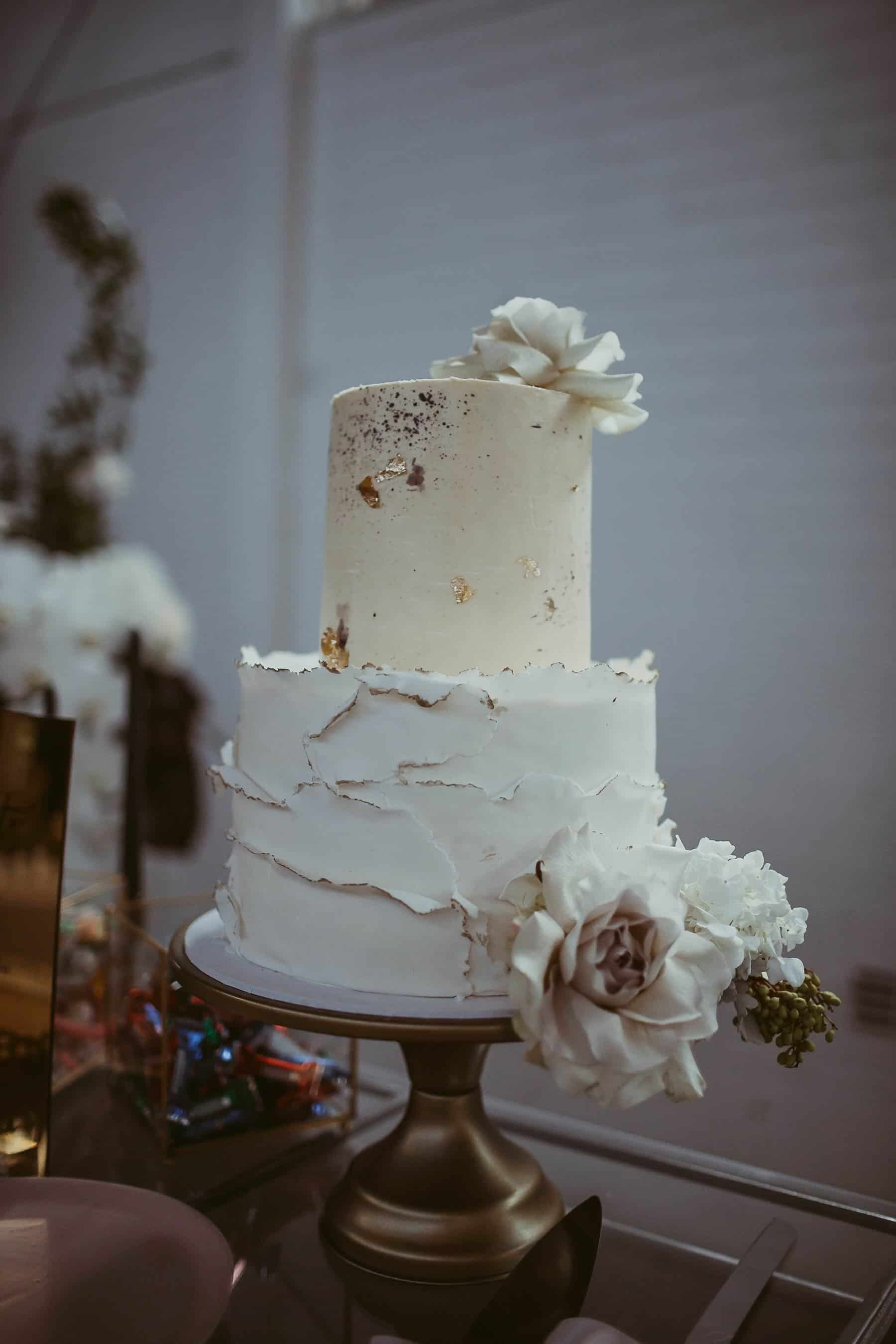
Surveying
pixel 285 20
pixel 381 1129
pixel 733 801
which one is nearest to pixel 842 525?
pixel 733 801

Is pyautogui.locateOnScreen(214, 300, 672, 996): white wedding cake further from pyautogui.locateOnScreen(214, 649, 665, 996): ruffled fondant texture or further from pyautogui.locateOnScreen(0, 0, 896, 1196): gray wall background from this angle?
pyautogui.locateOnScreen(0, 0, 896, 1196): gray wall background

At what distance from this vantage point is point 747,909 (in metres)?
0.75

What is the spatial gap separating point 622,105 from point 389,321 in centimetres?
49

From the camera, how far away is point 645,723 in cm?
88

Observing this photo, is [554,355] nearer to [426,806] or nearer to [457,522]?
[457,522]

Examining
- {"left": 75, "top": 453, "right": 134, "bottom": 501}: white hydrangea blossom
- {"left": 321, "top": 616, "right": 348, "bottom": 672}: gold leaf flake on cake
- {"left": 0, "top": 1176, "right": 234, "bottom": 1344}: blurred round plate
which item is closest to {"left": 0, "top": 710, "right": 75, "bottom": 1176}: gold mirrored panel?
{"left": 0, "top": 1176, "right": 234, "bottom": 1344}: blurred round plate

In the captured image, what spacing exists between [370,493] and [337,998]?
14.9 inches

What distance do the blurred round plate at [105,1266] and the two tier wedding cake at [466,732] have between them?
0.19 meters

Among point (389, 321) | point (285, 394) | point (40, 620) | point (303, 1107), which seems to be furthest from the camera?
point (285, 394)

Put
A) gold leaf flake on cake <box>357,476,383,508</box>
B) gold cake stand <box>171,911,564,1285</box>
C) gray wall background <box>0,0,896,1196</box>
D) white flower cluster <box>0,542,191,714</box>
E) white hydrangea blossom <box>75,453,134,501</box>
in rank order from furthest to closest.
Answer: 1. white hydrangea blossom <box>75,453,134,501</box>
2. white flower cluster <box>0,542,191,714</box>
3. gray wall background <box>0,0,896,1196</box>
4. gold leaf flake on cake <box>357,476,383,508</box>
5. gold cake stand <box>171,911,564,1285</box>

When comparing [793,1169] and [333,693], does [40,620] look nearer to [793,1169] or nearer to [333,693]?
[333,693]

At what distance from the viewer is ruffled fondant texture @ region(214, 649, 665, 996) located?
783mm

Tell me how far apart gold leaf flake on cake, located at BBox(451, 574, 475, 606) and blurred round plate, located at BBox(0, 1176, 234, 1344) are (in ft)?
1.54

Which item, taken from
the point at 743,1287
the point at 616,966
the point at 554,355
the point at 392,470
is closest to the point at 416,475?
the point at 392,470
